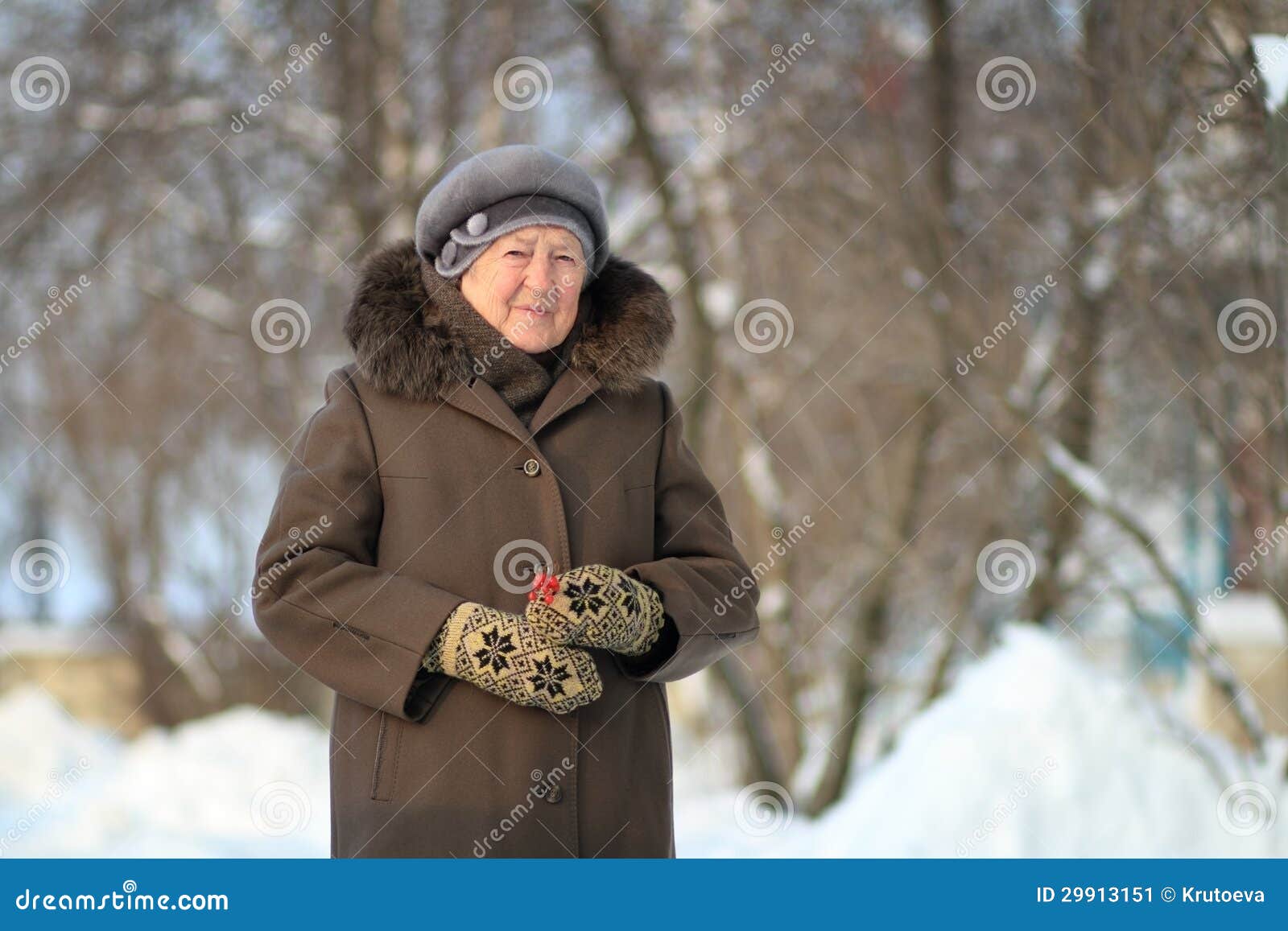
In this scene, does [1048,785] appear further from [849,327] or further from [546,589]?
[849,327]

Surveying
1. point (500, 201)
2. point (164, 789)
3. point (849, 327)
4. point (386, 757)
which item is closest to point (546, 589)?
point (386, 757)

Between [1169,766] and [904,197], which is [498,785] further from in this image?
[904,197]

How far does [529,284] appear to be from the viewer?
2.30m

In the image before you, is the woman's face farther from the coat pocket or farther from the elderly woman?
the coat pocket

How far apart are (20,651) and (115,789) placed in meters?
5.35

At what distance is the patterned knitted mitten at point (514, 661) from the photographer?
2.12m

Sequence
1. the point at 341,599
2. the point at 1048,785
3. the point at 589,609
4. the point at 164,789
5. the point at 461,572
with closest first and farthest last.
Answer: the point at 589,609 → the point at 341,599 → the point at 461,572 → the point at 1048,785 → the point at 164,789

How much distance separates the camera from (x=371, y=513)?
90.4 inches

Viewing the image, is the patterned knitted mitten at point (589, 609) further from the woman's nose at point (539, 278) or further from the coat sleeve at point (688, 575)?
the woman's nose at point (539, 278)

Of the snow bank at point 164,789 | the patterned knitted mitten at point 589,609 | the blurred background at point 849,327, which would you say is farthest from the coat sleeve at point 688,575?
the snow bank at point 164,789

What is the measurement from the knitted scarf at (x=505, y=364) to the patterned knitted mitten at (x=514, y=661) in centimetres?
40

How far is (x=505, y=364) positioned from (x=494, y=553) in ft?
1.03

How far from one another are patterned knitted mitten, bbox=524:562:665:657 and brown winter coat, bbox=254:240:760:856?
13cm

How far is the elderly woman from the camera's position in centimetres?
219
